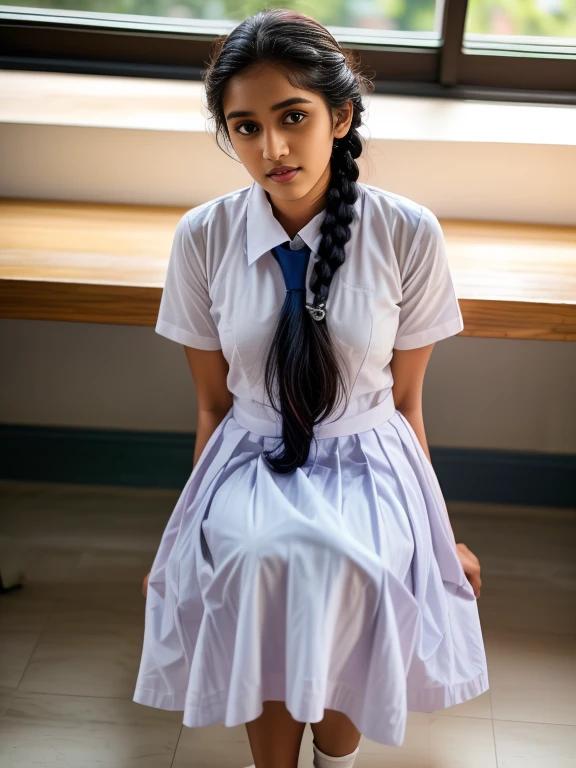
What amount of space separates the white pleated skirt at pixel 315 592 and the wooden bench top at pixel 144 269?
0.28 metres

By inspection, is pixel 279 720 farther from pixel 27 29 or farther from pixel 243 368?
pixel 27 29

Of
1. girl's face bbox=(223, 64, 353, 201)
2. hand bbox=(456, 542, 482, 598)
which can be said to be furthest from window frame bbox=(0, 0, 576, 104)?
hand bbox=(456, 542, 482, 598)

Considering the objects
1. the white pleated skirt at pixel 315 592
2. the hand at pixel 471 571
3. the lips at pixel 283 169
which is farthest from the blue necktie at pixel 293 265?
the hand at pixel 471 571

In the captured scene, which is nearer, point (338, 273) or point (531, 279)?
point (338, 273)

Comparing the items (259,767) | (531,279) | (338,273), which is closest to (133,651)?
(259,767)

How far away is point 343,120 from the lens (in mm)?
1265

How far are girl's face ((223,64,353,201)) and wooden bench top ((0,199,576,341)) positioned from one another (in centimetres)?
37

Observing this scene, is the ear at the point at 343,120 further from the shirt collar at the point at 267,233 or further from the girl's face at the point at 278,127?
the shirt collar at the point at 267,233

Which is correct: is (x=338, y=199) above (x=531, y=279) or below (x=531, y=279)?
above

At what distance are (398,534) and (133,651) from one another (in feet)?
2.50

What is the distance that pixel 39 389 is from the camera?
2223mm

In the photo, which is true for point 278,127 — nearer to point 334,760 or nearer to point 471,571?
point 471,571

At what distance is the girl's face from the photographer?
3.81ft

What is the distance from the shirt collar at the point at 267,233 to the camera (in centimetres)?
130
